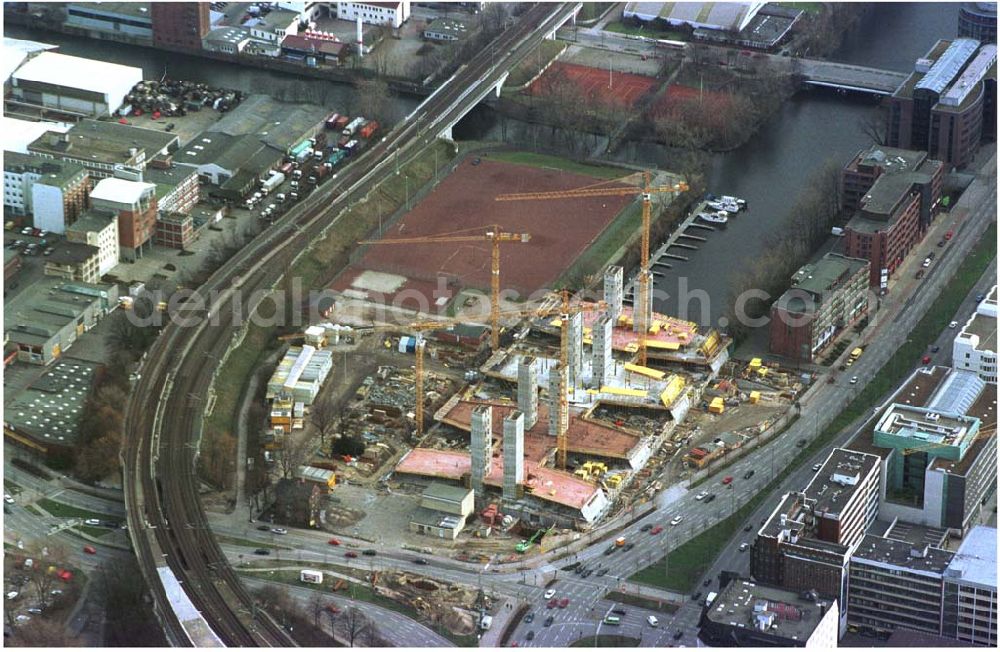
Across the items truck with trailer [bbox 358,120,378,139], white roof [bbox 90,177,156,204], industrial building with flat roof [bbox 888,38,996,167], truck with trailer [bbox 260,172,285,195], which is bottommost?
truck with trailer [bbox 260,172,285,195]

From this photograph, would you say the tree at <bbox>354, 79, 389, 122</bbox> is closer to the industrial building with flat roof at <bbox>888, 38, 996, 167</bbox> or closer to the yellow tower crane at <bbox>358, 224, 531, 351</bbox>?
the yellow tower crane at <bbox>358, 224, 531, 351</bbox>

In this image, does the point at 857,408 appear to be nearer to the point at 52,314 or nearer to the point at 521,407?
the point at 521,407

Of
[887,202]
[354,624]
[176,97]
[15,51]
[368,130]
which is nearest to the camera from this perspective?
[354,624]

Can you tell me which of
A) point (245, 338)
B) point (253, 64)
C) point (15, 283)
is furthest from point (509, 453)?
point (253, 64)

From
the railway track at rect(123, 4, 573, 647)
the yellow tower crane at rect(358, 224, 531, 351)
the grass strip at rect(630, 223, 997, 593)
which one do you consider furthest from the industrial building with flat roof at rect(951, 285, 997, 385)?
the railway track at rect(123, 4, 573, 647)

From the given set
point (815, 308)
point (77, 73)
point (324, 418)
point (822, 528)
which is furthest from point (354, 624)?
point (77, 73)

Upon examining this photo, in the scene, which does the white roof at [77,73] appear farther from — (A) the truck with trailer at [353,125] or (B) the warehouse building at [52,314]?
(B) the warehouse building at [52,314]
